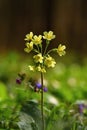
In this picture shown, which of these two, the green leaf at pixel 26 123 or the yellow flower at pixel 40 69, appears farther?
the green leaf at pixel 26 123

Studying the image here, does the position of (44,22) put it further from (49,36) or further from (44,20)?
(49,36)

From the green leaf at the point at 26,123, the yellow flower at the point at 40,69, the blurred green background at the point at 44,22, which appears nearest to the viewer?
the yellow flower at the point at 40,69

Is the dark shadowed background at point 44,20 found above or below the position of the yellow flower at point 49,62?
above

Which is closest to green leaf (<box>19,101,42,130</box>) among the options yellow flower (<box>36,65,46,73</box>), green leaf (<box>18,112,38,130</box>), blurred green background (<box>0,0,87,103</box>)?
green leaf (<box>18,112,38,130</box>)

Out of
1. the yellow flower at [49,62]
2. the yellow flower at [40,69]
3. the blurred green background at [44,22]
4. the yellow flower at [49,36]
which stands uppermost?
the blurred green background at [44,22]

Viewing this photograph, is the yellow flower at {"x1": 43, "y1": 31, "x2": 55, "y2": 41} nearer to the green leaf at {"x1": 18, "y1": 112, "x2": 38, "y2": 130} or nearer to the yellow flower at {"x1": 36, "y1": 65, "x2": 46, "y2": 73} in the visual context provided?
the yellow flower at {"x1": 36, "y1": 65, "x2": 46, "y2": 73}

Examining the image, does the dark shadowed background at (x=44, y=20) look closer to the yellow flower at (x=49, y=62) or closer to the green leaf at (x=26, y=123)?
the green leaf at (x=26, y=123)

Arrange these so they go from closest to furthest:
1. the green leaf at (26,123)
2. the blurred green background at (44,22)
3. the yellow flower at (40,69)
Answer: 1. the yellow flower at (40,69)
2. the green leaf at (26,123)
3. the blurred green background at (44,22)

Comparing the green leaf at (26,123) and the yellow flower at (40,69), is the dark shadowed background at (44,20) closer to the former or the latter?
the green leaf at (26,123)

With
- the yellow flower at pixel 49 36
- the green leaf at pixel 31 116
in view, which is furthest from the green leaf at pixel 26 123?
the yellow flower at pixel 49 36
